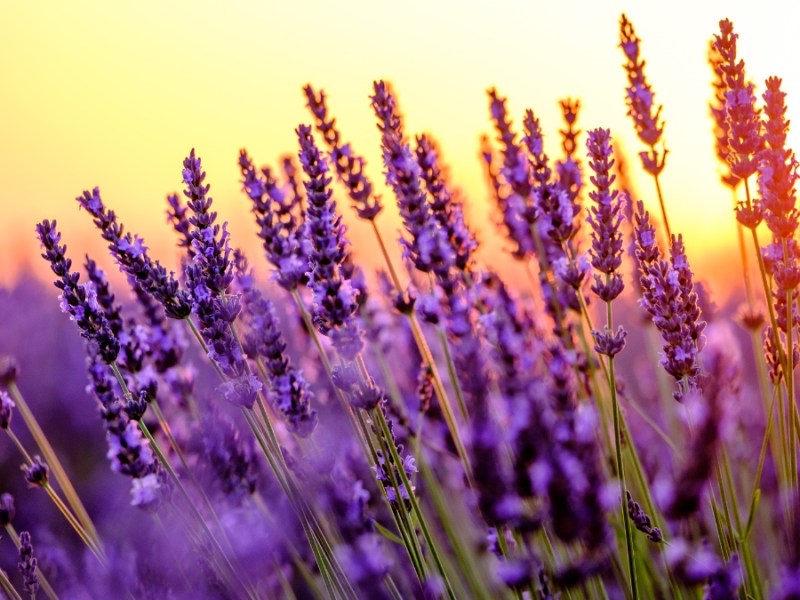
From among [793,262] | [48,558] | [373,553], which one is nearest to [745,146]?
[793,262]

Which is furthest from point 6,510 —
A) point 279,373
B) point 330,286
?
point 330,286

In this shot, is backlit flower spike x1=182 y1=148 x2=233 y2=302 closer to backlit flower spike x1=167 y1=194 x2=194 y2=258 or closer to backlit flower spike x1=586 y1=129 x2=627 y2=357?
backlit flower spike x1=167 y1=194 x2=194 y2=258

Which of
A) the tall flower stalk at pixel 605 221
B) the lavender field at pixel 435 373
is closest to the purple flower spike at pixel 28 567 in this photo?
the lavender field at pixel 435 373

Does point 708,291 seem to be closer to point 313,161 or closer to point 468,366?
point 313,161

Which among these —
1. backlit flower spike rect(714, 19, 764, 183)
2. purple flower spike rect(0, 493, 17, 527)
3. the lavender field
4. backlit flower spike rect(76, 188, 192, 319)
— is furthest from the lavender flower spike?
purple flower spike rect(0, 493, 17, 527)

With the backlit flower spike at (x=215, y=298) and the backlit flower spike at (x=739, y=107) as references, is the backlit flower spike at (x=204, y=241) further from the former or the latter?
the backlit flower spike at (x=739, y=107)
